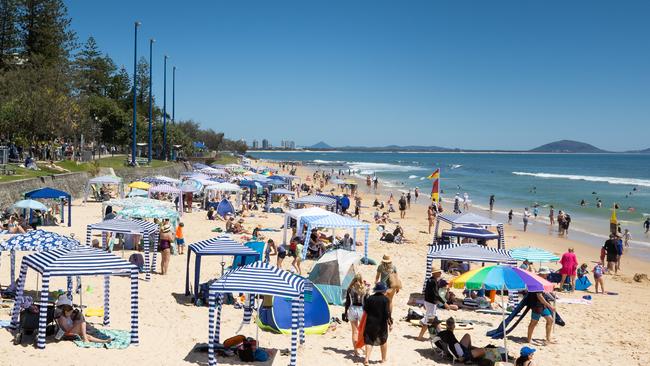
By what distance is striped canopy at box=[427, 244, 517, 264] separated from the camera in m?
12.4

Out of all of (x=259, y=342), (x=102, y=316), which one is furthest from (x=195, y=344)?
(x=102, y=316)

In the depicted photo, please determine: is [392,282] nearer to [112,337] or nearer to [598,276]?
[112,337]

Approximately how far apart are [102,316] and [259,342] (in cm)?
287

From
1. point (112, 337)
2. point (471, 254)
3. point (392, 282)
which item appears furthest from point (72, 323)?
point (471, 254)

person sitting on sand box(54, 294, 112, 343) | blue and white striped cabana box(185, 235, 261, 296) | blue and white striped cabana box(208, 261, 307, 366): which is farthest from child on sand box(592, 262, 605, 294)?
person sitting on sand box(54, 294, 112, 343)

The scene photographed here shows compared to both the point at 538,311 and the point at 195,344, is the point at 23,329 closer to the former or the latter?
the point at 195,344

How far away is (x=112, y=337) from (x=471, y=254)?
23.1ft

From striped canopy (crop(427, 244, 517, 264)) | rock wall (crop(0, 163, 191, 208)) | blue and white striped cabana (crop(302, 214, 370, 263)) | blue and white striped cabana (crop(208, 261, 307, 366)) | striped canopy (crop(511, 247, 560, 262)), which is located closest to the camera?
blue and white striped cabana (crop(208, 261, 307, 366))

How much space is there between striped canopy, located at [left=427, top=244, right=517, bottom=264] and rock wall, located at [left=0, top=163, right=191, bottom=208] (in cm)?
1691

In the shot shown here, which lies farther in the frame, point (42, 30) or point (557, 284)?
point (42, 30)

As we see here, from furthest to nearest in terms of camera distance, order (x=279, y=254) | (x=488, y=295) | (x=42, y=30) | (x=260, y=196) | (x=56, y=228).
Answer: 1. (x=42, y=30)
2. (x=260, y=196)
3. (x=56, y=228)
4. (x=279, y=254)
5. (x=488, y=295)

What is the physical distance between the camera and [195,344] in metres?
9.64

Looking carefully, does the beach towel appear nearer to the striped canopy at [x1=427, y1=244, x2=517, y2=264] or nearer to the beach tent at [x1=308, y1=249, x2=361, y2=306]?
the beach tent at [x1=308, y1=249, x2=361, y2=306]

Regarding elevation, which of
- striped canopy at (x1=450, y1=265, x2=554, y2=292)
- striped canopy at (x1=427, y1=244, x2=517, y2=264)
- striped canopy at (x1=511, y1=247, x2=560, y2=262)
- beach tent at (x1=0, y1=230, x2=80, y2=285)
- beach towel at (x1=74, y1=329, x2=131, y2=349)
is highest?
beach tent at (x1=0, y1=230, x2=80, y2=285)
